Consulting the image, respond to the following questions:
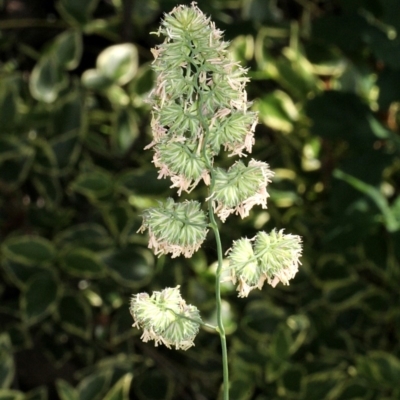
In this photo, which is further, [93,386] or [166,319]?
[93,386]

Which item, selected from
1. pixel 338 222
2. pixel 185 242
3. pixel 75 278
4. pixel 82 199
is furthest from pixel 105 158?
pixel 185 242

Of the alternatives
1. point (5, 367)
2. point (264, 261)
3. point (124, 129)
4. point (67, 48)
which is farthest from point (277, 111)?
point (264, 261)

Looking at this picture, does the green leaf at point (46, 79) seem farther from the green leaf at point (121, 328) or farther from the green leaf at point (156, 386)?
the green leaf at point (156, 386)

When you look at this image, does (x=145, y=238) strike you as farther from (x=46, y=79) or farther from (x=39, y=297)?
(x=46, y=79)

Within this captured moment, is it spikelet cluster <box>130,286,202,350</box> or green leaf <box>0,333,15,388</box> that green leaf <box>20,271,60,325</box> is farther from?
spikelet cluster <box>130,286,202,350</box>

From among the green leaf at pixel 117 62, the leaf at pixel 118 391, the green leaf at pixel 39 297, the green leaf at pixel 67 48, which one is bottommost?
the leaf at pixel 118 391

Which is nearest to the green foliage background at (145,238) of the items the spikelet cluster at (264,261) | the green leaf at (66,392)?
the green leaf at (66,392)
